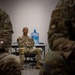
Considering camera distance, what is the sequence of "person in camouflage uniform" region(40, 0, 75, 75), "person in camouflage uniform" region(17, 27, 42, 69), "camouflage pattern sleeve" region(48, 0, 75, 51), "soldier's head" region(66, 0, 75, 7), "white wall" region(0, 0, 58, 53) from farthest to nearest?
"white wall" region(0, 0, 58, 53)
"person in camouflage uniform" region(17, 27, 42, 69)
"soldier's head" region(66, 0, 75, 7)
"camouflage pattern sleeve" region(48, 0, 75, 51)
"person in camouflage uniform" region(40, 0, 75, 75)

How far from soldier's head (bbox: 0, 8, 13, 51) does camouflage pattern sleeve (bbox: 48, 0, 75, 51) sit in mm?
506

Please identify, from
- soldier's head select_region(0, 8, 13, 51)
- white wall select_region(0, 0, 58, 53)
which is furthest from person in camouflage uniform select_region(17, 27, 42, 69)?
soldier's head select_region(0, 8, 13, 51)

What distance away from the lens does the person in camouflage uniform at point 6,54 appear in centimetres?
150

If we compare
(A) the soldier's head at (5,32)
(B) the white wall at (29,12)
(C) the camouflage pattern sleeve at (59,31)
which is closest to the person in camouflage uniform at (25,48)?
(B) the white wall at (29,12)

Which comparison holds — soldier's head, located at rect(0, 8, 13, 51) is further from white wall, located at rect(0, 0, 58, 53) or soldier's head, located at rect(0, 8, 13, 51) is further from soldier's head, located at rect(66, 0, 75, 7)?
white wall, located at rect(0, 0, 58, 53)

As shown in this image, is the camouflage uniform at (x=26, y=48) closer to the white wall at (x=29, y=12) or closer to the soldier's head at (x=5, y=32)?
the white wall at (x=29, y=12)

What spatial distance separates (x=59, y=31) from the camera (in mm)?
1396

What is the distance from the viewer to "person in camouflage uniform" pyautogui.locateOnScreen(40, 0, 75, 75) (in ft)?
3.61

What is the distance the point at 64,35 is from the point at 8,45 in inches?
24.3

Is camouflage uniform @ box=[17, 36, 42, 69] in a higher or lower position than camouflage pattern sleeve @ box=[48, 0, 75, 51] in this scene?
lower

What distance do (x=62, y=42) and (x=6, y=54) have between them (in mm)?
503

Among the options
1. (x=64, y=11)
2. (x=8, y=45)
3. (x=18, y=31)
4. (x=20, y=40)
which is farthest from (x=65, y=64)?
(x=18, y=31)

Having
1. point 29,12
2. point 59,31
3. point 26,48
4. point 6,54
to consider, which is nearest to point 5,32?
point 6,54

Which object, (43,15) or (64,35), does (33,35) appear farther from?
(64,35)
